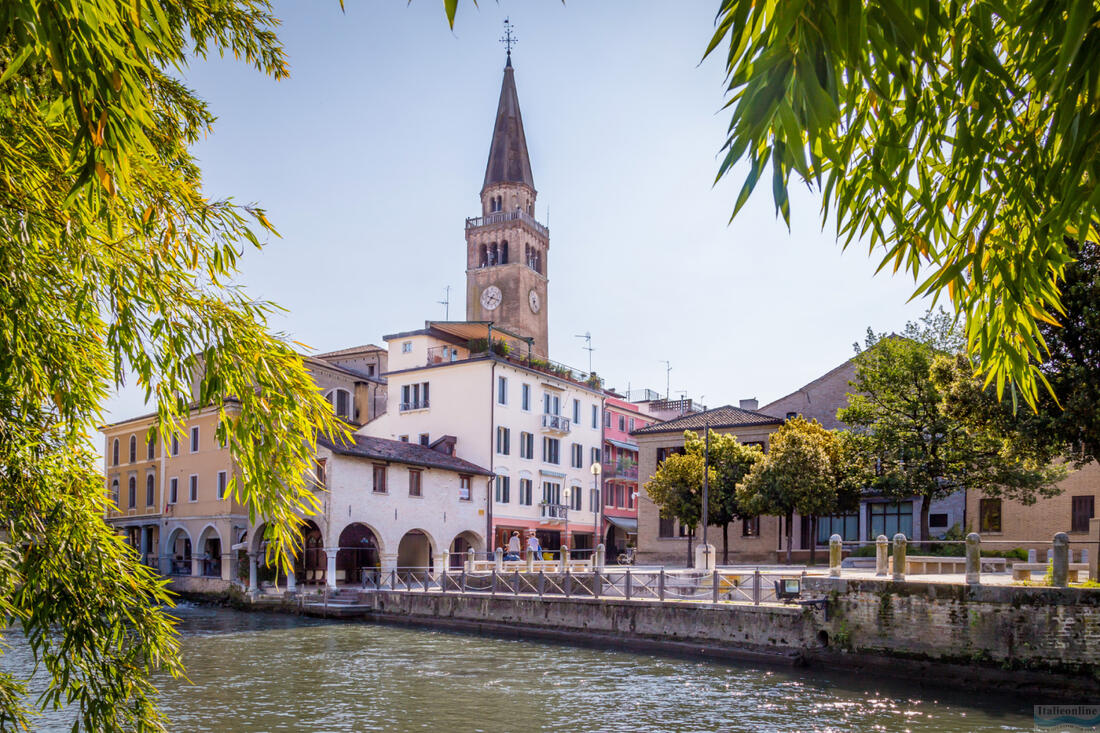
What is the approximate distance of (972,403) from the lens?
21.7 meters

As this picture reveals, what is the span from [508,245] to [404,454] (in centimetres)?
3141

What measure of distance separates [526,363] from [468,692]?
32.9 m

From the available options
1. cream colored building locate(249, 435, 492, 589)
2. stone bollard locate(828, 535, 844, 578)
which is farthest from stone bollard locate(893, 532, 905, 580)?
cream colored building locate(249, 435, 492, 589)

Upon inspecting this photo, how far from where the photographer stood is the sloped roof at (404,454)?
3909 centimetres

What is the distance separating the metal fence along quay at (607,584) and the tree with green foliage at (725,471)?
33.7 ft

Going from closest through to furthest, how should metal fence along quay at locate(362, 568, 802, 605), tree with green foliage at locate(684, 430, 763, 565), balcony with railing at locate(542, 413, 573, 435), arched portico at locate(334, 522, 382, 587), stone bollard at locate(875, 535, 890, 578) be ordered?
1. stone bollard at locate(875, 535, 890, 578)
2. metal fence along quay at locate(362, 568, 802, 605)
3. tree with green foliage at locate(684, 430, 763, 565)
4. arched portico at locate(334, 522, 382, 587)
5. balcony with railing at locate(542, 413, 573, 435)

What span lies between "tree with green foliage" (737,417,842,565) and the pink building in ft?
62.5

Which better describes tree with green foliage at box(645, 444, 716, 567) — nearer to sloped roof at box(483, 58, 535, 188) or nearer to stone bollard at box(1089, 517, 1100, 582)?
stone bollard at box(1089, 517, 1100, 582)

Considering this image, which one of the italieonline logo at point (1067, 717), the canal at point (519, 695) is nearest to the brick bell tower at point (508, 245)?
the canal at point (519, 695)

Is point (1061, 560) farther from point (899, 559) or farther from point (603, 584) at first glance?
point (603, 584)

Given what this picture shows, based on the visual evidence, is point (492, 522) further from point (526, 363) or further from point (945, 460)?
point (945, 460)

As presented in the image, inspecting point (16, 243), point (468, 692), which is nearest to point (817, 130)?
point (16, 243)

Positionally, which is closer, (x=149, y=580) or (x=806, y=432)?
(x=149, y=580)

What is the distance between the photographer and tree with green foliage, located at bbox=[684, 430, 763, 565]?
4122 cm
